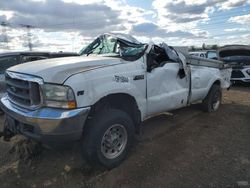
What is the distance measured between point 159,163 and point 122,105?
104cm

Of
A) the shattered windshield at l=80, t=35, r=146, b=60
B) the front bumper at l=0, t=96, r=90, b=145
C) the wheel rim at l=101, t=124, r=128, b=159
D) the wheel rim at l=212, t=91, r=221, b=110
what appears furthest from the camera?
the wheel rim at l=212, t=91, r=221, b=110

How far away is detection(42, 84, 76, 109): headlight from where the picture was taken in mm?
3076

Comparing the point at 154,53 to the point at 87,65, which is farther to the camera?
the point at 154,53

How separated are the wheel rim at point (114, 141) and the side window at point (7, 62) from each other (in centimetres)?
410

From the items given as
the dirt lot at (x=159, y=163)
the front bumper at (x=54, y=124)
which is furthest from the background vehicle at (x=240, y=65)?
the front bumper at (x=54, y=124)

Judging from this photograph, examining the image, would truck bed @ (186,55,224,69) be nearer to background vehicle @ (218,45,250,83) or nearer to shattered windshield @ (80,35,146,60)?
shattered windshield @ (80,35,146,60)

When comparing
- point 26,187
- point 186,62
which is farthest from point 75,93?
point 186,62

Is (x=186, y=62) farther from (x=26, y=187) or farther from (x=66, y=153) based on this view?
(x=26, y=187)

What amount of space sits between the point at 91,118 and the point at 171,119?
10.0 feet

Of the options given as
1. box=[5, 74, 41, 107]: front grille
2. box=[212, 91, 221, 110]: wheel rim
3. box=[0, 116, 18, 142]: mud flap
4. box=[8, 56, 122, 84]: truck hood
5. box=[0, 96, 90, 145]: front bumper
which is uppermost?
box=[8, 56, 122, 84]: truck hood

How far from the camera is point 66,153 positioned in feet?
14.0

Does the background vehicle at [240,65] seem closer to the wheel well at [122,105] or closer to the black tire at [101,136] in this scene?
the wheel well at [122,105]

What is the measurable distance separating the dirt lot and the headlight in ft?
3.57

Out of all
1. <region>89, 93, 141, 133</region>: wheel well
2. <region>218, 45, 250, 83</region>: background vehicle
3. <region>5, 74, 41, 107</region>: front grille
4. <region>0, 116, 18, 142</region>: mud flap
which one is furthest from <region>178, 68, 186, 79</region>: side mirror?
<region>218, 45, 250, 83</region>: background vehicle
